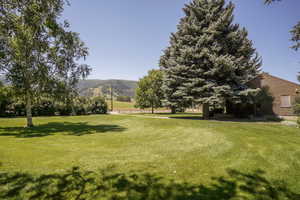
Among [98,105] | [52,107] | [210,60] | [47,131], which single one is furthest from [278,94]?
[52,107]

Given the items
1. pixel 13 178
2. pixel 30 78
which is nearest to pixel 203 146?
pixel 13 178

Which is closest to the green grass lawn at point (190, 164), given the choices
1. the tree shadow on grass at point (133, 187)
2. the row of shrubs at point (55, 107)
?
the tree shadow on grass at point (133, 187)

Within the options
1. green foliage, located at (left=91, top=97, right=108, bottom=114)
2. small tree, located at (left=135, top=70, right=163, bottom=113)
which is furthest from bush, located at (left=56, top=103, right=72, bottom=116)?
small tree, located at (left=135, top=70, right=163, bottom=113)

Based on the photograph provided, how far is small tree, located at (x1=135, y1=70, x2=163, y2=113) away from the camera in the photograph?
31.0 metres

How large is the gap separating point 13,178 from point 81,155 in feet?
6.11

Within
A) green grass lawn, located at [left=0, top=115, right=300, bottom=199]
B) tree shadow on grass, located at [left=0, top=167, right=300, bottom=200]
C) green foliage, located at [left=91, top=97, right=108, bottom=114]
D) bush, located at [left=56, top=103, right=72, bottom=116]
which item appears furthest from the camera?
green foliage, located at [left=91, top=97, right=108, bottom=114]

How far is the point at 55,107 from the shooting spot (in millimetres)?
26859

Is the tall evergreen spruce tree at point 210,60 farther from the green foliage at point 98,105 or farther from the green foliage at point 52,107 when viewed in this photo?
the green foliage at point 98,105

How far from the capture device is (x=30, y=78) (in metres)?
12.8

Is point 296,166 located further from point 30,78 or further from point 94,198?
point 30,78

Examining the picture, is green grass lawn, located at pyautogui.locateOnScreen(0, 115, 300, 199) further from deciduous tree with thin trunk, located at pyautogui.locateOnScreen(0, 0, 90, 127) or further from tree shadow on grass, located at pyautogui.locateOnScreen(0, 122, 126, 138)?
deciduous tree with thin trunk, located at pyautogui.locateOnScreen(0, 0, 90, 127)

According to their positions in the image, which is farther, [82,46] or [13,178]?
[82,46]

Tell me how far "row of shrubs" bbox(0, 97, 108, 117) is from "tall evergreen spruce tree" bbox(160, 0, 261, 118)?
1355 cm

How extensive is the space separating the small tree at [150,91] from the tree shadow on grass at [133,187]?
26591mm
